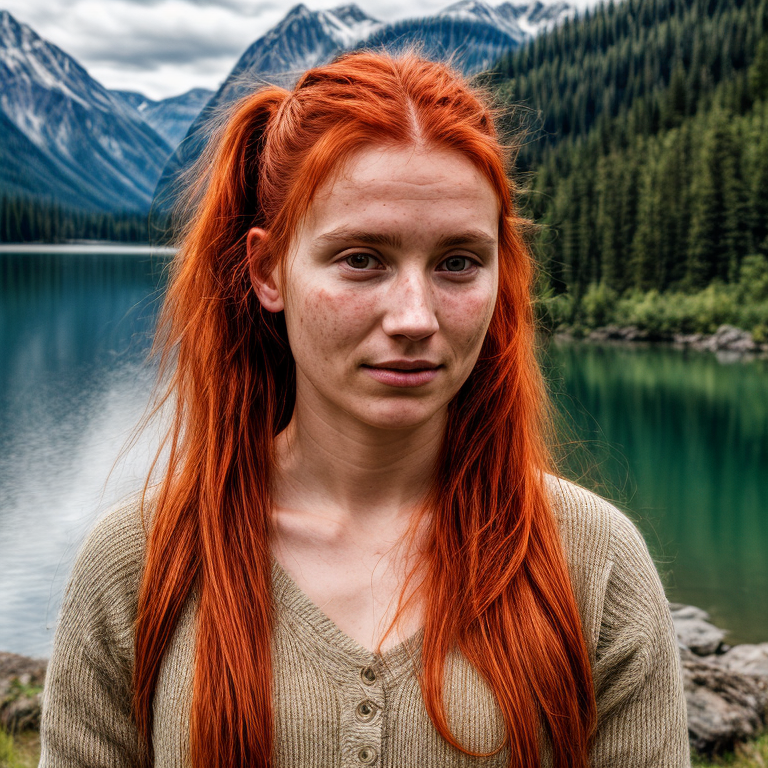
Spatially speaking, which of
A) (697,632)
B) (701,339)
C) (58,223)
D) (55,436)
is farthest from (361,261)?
(58,223)

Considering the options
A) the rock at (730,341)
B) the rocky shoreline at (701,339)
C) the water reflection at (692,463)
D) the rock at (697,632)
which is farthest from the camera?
the rock at (730,341)

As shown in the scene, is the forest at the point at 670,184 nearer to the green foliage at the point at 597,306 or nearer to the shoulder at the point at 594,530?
the green foliage at the point at 597,306

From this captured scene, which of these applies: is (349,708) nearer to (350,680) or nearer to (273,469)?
(350,680)

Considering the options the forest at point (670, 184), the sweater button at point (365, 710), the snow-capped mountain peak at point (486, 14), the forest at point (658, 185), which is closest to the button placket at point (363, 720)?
the sweater button at point (365, 710)

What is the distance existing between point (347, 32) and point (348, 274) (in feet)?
543

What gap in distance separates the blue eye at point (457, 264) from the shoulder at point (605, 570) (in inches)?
20.1

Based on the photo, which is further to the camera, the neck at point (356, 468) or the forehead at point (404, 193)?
the neck at point (356, 468)

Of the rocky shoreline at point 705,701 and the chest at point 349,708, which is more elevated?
the chest at point 349,708

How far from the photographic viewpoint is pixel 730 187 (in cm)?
4716

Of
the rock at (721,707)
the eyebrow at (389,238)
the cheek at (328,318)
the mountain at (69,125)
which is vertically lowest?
the rock at (721,707)

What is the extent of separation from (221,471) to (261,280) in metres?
0.40

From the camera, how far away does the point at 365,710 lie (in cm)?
147

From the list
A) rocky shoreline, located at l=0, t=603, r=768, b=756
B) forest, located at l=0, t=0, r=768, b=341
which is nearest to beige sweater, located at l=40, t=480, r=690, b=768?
rocky shoreline, located at l=0, t=603, r=768, b=756

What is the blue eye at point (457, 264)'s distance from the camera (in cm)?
149
